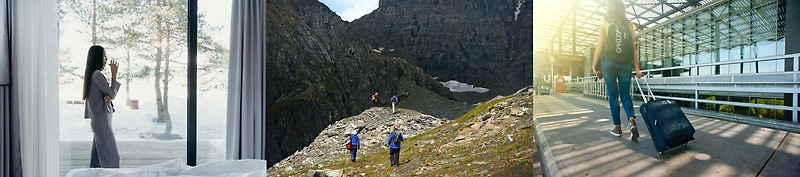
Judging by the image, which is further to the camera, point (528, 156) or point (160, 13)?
point (160, 13)

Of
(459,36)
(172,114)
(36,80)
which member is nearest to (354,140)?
(459,36)

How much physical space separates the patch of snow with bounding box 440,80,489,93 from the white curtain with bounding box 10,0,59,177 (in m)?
2.71

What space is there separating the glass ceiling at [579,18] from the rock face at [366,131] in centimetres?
86

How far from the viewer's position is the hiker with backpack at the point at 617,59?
5.48 feet

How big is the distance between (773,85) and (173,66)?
3515 millimetres

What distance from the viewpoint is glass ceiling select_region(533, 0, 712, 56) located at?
1.57 meters

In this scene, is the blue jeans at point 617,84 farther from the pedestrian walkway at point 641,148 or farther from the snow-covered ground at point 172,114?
the snow-covered ground at point 172,114

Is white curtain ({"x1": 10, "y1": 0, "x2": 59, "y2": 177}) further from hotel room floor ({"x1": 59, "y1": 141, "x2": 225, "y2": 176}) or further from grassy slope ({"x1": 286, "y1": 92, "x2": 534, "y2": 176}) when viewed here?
grassy slope ({"x1": 286, "y1": 92, "x2": 534, "y2": 176})

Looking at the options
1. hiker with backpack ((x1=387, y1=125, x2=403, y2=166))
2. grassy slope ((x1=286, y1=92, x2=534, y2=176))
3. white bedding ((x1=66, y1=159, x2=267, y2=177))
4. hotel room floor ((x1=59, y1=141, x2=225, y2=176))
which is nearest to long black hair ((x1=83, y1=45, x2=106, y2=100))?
hotel room floor ((x1=59, y1=141, x2=225, y2=176))

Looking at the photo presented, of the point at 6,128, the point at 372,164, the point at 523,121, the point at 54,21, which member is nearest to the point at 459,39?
the point at 523,121

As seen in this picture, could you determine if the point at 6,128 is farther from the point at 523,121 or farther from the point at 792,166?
the point at 792,166

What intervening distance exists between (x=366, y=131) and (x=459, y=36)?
0.92m

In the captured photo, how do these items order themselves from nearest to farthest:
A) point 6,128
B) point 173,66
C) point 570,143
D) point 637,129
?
1. point 637,129
2. point 570,143
3. point 6,128
4. point 173,66

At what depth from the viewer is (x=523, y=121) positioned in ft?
7.39
